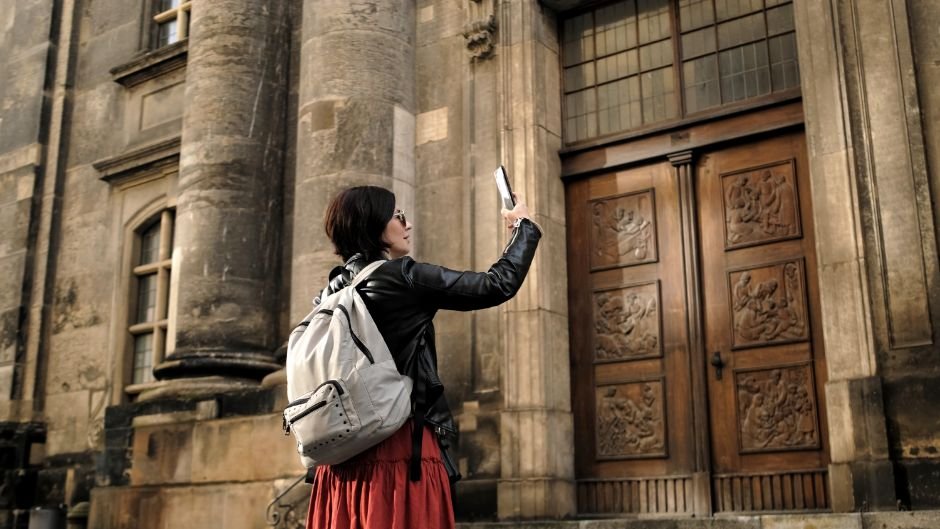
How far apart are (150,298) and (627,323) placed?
6680 millimetres

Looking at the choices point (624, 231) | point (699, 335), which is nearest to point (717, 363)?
point (699, 335)

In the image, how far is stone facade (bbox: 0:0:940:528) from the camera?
24.4ft

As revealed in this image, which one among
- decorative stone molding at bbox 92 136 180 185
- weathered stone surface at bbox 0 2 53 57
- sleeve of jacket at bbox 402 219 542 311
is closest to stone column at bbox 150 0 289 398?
decorative stone molding at bbox 92 136 180 185

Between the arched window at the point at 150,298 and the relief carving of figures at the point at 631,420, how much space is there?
236 inches

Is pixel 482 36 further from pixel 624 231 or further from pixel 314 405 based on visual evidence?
pixel 314 405

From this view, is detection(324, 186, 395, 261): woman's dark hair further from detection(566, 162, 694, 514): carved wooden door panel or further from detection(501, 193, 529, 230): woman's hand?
detection(566, 162, 694, 514): carved wooden door panel

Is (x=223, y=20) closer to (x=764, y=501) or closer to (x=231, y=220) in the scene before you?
(x=231, y=220)

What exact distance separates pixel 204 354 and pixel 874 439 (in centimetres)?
638

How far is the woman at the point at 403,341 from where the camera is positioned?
3742 millimetres

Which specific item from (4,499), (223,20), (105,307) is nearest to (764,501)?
(223,20)

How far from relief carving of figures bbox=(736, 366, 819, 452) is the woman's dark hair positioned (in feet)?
16.7

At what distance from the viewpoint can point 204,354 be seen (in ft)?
35.7

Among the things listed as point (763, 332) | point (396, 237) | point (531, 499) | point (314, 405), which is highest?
point (763, 332)

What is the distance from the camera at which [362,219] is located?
13.2ft
